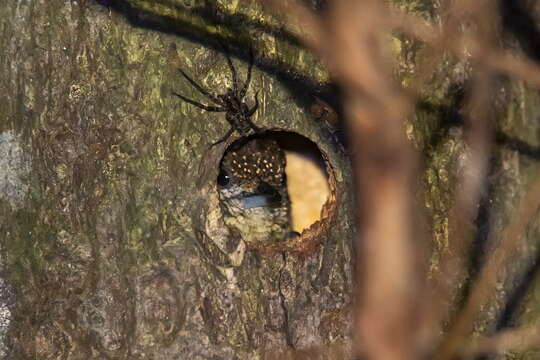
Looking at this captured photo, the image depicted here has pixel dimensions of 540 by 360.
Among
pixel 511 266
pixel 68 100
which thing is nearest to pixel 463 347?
pixel 511 266

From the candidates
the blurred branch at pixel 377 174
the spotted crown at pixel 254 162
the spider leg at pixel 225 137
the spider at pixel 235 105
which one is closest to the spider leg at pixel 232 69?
the spider at pixel 235 105

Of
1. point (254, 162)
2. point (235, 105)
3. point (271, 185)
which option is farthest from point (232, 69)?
point (271, 185)

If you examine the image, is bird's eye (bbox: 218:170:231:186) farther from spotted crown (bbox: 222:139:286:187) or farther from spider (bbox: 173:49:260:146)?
spider (bbox: 173:49:260:146)

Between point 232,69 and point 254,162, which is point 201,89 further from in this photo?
point 254,162

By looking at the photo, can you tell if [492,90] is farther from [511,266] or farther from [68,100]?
[68,100]

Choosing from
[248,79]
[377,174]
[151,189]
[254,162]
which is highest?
[248,79]

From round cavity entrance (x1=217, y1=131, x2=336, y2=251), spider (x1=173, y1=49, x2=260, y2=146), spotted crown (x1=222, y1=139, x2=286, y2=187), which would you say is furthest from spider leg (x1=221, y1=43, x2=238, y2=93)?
spotted crown (x1=222, y1=139, x2=286, y2=187)

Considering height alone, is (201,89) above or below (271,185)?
above
